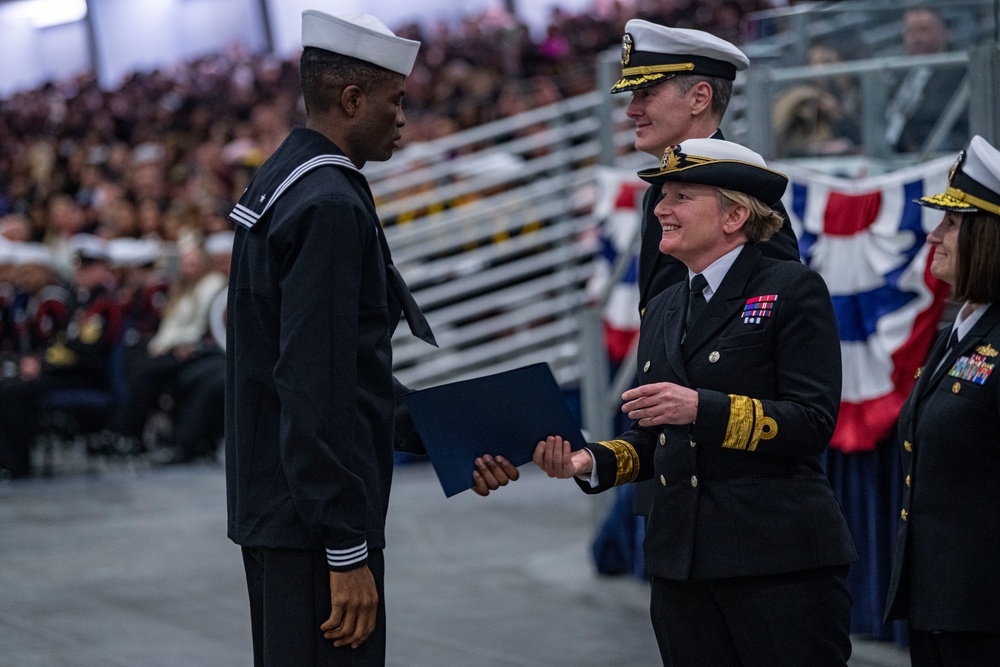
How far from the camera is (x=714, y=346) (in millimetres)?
2602

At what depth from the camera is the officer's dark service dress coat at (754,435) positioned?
249 centimetres

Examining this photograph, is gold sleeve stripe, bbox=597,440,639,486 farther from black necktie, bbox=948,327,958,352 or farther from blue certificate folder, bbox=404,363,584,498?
black necktie, bbox=948,327,958,352

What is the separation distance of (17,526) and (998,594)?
20.1 feet

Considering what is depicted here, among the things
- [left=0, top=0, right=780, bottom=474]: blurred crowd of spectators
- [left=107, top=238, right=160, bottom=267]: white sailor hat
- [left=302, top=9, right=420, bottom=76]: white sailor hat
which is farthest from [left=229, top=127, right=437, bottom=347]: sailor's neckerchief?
[left=107, top=238, right=160, bottom=267]: white sailor hat

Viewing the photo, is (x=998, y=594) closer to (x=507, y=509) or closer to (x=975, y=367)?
(x=975, y=367)

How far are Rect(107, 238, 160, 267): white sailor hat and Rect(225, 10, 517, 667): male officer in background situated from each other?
815 cm

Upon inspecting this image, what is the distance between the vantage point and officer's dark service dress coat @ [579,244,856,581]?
8.17 ft

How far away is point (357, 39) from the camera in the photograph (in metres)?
2.61

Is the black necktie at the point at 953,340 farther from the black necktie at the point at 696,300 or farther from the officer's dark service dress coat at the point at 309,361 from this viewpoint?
the officer's dark service dress coat at the point at 309,361

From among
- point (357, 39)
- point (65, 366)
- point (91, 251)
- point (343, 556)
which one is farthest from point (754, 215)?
point (91, 251)

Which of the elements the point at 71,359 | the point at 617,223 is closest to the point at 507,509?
the point at 617,223

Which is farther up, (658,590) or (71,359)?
(658,590)

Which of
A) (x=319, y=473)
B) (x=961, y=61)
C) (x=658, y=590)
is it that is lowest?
(x=658, y=590)

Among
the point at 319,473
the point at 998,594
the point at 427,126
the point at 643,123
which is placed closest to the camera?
the point at 319,473
